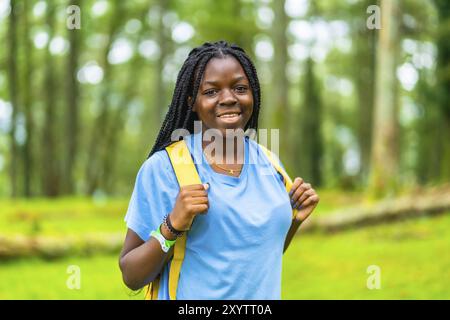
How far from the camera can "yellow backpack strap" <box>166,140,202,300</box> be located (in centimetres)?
209

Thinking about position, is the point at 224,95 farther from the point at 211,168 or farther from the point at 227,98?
the point at 211,168

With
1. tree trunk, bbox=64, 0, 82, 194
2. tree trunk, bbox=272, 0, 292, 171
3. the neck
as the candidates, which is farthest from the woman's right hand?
tree trunk, bbox=64, 0, 82, 194

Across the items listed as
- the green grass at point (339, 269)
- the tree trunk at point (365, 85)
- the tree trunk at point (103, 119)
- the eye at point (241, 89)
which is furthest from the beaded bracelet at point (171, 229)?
the tree trunk at point (103, 119)

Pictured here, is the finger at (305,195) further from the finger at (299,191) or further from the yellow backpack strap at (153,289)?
the yellow backpack strap at (153,289)

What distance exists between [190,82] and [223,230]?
62 cm

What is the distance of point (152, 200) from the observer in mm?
2127

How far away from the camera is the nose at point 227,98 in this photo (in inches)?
87.4

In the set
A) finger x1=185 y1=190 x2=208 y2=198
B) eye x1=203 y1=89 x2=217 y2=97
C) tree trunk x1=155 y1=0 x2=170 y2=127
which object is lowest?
finger x1=185 y1=190 x2=208 y2=198

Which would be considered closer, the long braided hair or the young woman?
the young woman

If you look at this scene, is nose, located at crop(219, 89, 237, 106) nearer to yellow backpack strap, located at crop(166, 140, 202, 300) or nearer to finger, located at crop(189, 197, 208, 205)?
yellow backpack strap, located at crop(166, 140, 202, 300)

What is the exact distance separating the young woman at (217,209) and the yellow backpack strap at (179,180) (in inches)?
0.7

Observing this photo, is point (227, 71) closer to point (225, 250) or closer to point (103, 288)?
point (225, 250)
